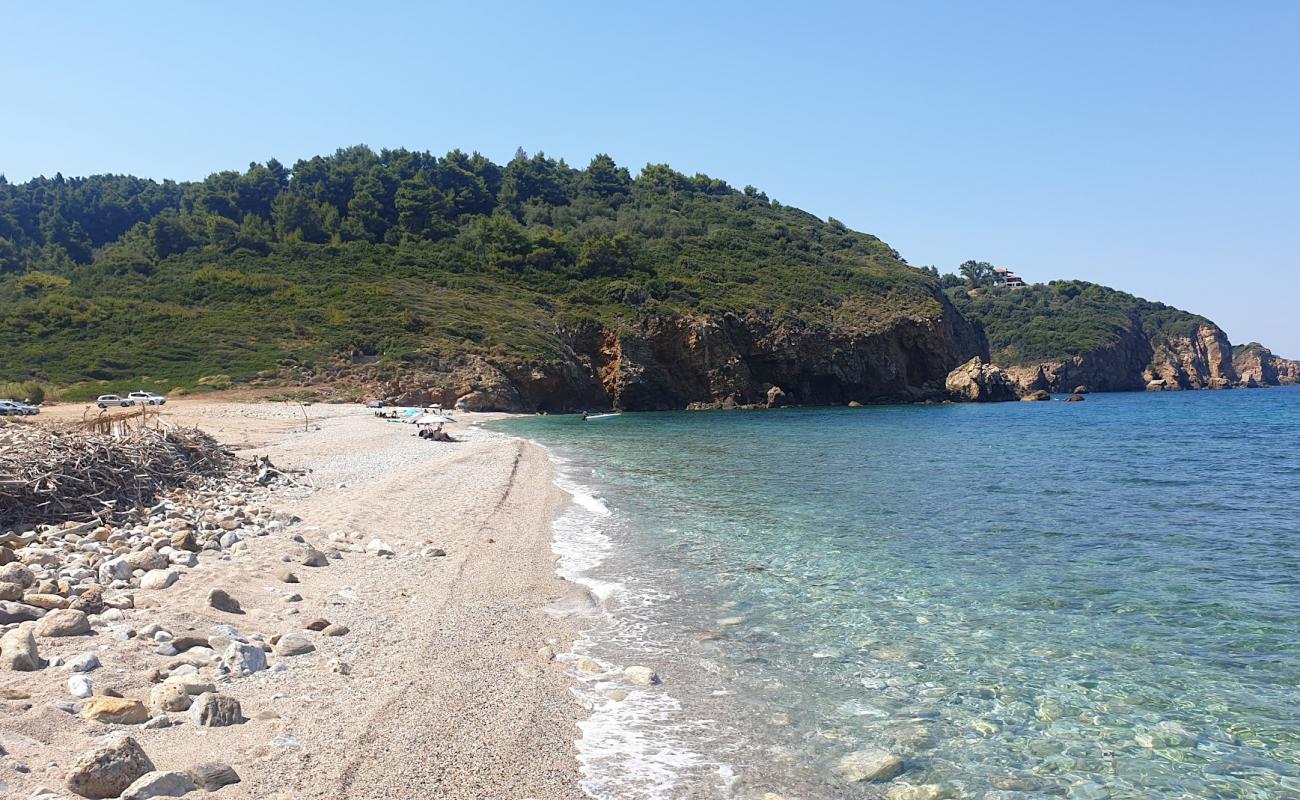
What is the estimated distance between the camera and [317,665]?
234 inches

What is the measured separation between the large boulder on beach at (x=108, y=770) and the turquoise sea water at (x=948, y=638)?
98.3 inches

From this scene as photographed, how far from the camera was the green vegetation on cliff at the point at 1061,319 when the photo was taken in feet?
445

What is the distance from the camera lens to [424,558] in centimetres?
1044

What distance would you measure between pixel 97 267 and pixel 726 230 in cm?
7782

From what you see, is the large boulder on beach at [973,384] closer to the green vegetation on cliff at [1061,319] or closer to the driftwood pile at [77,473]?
the green vegetation on cliff at [1061,319]

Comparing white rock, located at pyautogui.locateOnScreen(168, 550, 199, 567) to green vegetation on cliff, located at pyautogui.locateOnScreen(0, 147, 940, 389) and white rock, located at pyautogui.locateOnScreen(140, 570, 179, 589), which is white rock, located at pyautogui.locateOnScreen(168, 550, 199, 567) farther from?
green vegetation on cliff, located at pyautogui.locateOnScreen(0, 147, 940, 389)

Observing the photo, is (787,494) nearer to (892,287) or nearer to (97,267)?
(892,287)

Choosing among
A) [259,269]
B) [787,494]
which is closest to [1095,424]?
[787,494]

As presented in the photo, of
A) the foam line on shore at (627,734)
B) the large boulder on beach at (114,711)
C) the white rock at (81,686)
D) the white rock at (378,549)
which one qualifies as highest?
the white rock at (81,686)

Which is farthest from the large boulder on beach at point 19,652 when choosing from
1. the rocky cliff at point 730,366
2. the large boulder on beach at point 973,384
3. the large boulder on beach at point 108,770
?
the large boulder on beach at point 973,384

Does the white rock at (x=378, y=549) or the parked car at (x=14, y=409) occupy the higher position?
the parked car at (x=14, y=409)

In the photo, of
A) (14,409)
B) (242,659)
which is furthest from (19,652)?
(14,409)

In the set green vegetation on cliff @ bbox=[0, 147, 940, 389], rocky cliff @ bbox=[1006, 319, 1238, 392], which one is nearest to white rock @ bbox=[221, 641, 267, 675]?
green vegetation on cliff @ bbox=[0, 147, 940, 389]

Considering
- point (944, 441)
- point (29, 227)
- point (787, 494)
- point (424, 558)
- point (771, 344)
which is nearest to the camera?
point (424, 558)
